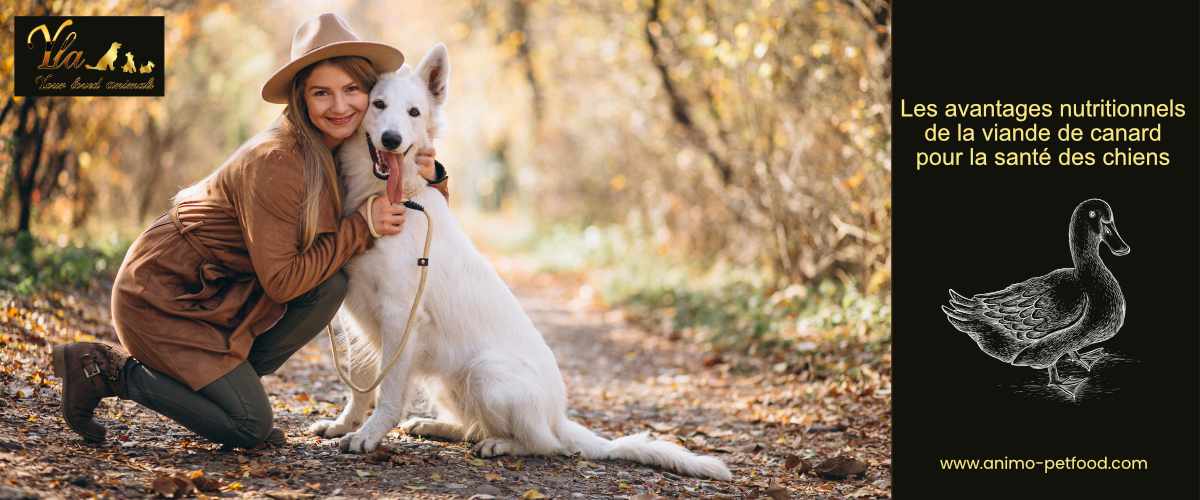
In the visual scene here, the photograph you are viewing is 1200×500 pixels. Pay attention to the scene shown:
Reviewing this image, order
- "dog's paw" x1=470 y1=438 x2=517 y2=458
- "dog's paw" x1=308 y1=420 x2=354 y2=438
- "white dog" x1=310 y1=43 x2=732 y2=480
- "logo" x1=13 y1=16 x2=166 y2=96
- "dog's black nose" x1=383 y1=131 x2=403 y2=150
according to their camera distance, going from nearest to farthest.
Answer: "dog's black nose" x1=383 y1=131 x2=403 y2=150, "white dog" x1=310 y1=43 x2=732 y2=480, "dog's paw" x1=470 y1=438 x2=517 y2=458, "dog's paw" x1=308 y1=420 x2=354 y2=438, "logo" x1=13 y1=16 x2=166 y2=96

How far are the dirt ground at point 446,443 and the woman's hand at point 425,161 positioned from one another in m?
1.17

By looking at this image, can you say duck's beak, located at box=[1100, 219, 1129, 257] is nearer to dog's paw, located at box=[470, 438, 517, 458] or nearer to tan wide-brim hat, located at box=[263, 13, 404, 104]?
dog's paw, located at box=[470, 438, 517, 458]

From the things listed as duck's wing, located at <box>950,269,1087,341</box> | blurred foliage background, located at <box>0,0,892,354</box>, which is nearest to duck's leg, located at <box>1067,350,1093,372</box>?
duck's wing, located at <box>950,269,1087,341</box>

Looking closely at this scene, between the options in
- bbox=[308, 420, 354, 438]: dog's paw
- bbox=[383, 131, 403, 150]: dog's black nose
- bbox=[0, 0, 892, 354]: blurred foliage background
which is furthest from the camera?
bbox=[0, 0, 892, 354]: blurred foliage background

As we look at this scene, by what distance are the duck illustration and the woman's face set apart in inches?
96.4

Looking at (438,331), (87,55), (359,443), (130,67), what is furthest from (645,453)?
(87,55)

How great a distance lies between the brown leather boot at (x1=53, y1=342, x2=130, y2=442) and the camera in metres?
3.58

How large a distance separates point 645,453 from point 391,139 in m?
1.69

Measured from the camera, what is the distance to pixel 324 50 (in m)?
3.67

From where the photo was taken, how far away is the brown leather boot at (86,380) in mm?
3578

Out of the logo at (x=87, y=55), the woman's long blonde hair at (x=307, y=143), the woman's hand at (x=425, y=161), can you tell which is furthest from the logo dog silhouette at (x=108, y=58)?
the woman's hand at (x=425, y=161)

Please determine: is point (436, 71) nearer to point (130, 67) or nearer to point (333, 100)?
point (333, 100)

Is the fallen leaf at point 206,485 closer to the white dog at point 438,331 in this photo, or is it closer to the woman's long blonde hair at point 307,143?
the white dog at point 438,331

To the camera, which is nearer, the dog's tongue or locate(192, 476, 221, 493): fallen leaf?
locate(192, 476, 221, 493): fallen leaf
